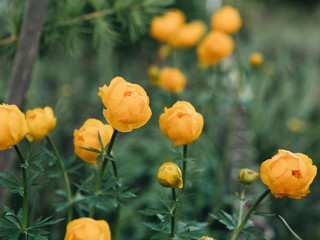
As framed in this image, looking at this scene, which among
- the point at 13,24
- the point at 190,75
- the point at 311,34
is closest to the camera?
the point at 13,24

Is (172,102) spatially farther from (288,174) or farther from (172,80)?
(288,174)

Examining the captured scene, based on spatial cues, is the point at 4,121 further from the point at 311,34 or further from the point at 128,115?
the point at 311,34

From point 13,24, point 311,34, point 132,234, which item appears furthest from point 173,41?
point 311,34

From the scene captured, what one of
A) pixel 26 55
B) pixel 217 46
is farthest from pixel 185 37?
pixel 26 55

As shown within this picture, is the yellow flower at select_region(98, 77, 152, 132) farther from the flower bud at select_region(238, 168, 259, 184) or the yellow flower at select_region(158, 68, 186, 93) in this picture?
the yellow flower at select_region(158, 68, 186, 93)

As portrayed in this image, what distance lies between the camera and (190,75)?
4.84ft

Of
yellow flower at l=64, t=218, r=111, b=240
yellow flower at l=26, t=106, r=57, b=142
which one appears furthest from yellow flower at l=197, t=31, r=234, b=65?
yellow flower at l=64, t=218, r=111, b=240

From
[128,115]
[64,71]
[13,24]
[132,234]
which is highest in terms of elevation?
[13,24]

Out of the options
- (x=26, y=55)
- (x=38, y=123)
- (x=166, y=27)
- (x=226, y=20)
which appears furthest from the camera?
(x=226, y=20)

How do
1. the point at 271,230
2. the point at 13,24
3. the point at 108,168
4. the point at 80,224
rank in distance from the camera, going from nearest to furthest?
the point at 80,224 → the point at 108,168 → the point at 13,24 → the point at 271,230

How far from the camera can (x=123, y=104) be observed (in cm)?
37

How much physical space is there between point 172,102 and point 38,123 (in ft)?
1.96

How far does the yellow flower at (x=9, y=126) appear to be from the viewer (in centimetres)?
35

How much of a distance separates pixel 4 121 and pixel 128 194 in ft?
0.56
